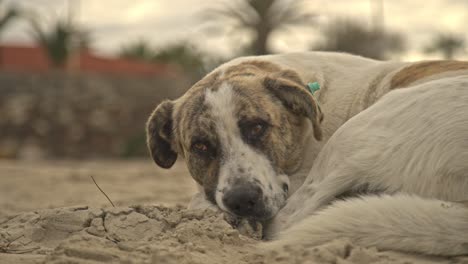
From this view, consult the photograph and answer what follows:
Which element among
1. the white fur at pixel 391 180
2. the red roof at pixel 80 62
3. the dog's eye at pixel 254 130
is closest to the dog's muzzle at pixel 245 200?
the white fur at pixel 391 180

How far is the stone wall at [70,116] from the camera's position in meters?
14.2

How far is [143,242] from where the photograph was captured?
8.75 feet

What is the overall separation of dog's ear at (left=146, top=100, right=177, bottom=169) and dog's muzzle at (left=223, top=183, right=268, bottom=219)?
88cm

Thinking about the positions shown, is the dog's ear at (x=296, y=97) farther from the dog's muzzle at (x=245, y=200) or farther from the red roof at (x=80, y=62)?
the red roof at (x=80, y=62)

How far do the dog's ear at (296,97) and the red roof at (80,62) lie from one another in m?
14.1

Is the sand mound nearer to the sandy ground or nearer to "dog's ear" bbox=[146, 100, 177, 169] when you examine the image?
the sandy ground

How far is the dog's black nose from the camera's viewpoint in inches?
123

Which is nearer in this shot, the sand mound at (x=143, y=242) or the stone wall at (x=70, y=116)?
the sand mound at (x=143, y=242)

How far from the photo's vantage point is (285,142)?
3520 millimetres

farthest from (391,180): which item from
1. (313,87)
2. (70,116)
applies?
(70,116)

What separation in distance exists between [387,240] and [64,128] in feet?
40.9

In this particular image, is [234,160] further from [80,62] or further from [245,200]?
[80,62]

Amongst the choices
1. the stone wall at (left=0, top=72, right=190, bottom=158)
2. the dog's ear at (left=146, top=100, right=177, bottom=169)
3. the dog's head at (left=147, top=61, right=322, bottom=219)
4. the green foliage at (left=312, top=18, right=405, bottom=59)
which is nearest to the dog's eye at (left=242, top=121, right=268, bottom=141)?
the dog's head at (left=147, top=61, right=322, bottom=219)

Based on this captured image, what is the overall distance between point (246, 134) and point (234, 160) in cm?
18
